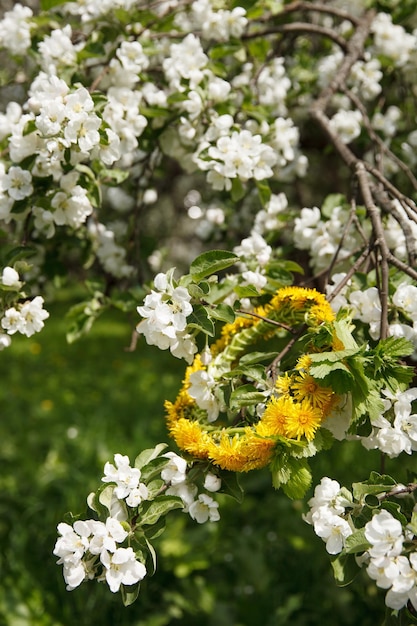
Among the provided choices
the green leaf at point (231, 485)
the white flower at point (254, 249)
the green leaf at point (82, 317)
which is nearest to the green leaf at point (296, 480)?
the green leaf at point (231, 485)

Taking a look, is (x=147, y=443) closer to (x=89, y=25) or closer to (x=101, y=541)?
(x=89, y=25)

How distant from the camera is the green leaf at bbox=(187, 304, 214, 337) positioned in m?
1.11

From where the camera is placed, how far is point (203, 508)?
3.79ft

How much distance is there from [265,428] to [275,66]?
4.77 feet

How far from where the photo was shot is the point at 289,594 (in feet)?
7.99

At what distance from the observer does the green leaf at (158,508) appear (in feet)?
3.58

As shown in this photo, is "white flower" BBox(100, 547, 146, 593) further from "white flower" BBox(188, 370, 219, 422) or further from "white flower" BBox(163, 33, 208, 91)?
"white flower" BBox(163, 33, 208, 91)

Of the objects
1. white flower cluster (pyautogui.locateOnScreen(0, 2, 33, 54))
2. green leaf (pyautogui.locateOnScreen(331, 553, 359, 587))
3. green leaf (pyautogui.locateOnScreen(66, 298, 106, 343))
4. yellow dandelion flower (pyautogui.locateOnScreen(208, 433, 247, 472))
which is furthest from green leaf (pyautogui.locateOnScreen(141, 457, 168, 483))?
white flower cluster (pyautogui.locateOnScreen(0, 2, 33, 54))

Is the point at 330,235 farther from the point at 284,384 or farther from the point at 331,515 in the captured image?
the point at 331,515

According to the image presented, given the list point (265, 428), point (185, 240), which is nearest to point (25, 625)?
point (265, 428)

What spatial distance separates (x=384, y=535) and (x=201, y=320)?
43 cm

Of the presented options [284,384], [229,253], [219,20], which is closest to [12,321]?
[229,253]

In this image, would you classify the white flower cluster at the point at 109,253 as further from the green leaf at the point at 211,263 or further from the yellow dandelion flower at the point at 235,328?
the green leaf at the point at 211,263

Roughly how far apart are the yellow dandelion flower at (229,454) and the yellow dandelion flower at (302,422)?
0.27 feet
